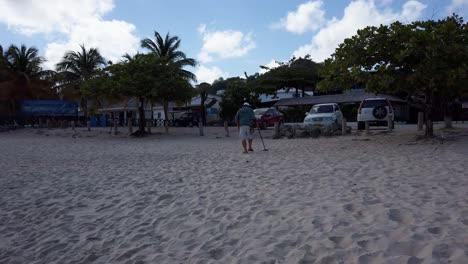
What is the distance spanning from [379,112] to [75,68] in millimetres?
32730

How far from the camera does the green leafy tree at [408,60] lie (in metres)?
10.6

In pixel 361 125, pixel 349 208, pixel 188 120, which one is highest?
pixel 188 120

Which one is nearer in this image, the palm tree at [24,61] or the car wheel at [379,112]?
the car wheel at [379,112]

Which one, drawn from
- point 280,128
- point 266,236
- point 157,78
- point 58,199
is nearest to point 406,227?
point 266,236

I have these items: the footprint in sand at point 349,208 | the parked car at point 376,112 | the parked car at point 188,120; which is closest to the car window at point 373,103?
the parked car at point 376,112

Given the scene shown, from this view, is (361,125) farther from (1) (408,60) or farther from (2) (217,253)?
(2) (217,253)

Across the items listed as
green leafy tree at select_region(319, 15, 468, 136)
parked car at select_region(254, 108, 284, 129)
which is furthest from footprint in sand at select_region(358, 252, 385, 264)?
parked car at select_region(254, 108, 284, 129)

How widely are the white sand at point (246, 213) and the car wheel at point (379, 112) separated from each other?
8.99 metres

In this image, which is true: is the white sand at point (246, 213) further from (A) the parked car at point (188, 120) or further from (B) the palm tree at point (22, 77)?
(B) the palm tree at point (22, 77)

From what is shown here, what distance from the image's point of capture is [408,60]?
38.8 feet

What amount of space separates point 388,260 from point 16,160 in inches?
456

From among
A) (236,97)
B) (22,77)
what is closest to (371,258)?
(236,97)

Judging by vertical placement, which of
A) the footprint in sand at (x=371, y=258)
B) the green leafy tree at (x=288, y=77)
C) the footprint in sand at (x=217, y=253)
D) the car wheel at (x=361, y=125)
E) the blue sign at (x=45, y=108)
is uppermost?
the green leafy tree at (x=288, y=77)

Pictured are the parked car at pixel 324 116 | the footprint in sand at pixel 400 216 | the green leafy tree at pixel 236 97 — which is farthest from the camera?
the green leafy tree at pixel 236 97
